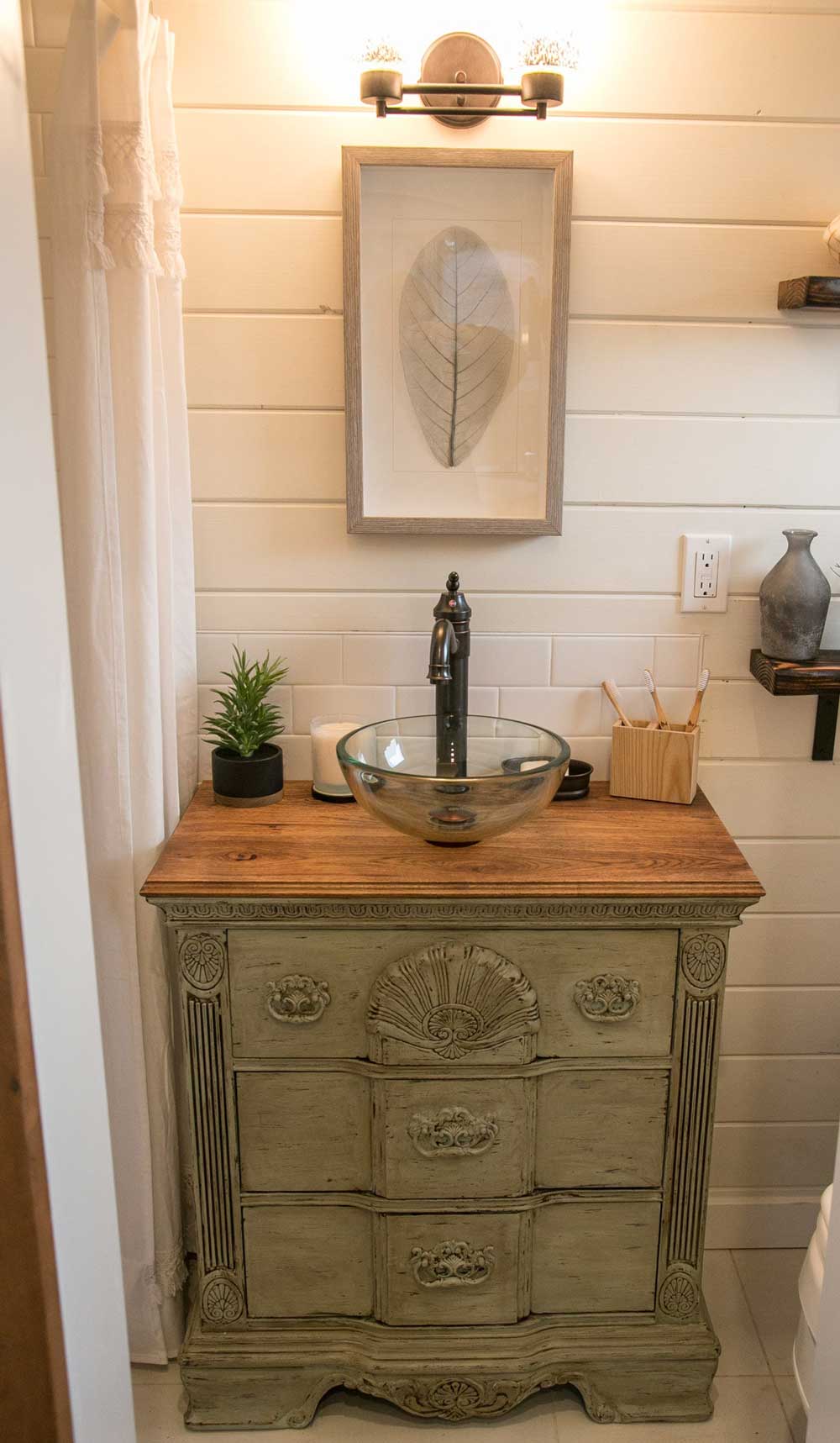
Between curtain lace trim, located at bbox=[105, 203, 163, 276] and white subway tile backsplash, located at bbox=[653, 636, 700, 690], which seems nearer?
curtain lace trim, located at bbox=[105, 203, 163, 276]

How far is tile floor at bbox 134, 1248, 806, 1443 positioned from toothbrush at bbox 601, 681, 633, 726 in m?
0.99

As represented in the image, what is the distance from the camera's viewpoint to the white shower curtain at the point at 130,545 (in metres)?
1.52

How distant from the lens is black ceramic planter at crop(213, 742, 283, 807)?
1776mm

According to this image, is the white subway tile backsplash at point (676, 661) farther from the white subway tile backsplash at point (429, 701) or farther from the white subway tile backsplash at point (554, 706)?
the white subway tile backsplash at point (429, 701)

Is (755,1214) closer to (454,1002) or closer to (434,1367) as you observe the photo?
(434,1367)

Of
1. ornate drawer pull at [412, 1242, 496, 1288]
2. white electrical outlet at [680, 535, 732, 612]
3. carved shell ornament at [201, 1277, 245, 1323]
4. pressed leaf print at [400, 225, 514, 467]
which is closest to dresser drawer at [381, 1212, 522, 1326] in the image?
ornate drawer pull at [412, 1242, 496, 1288]

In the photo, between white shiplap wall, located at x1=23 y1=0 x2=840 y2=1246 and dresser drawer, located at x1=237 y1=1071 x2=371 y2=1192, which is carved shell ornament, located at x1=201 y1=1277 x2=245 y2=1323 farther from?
white shiplap wall, located at x1=23 y1=0 x2=840 y2=1246

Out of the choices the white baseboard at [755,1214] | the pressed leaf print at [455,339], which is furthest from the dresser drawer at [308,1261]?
the pressed leaf print at [455,339]

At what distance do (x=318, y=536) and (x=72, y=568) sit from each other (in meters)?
0.41

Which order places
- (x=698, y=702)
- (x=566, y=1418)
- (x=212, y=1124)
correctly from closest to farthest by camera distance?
(x=212, y=1124), (x=566, y=1418), (x=698, y=702)

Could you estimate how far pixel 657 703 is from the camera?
1.88 meters

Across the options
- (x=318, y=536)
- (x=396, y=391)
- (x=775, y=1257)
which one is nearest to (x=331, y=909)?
(x=318, y=536)

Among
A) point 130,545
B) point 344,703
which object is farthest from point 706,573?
point 130,545

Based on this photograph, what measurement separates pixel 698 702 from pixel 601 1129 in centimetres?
65
